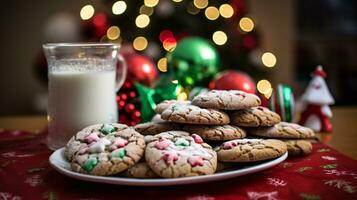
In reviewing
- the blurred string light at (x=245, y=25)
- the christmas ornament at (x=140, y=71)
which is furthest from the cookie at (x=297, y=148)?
the blurred string light at (x=245, y=25)

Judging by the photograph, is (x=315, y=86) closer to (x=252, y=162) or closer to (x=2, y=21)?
(x=252, y=162)

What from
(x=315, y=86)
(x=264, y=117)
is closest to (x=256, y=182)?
(x=264, y=117)

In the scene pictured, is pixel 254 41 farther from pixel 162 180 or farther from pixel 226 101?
pixel 162 180

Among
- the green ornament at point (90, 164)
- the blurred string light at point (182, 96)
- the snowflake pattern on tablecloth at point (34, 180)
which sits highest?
the blurred string light at point (182, 96)

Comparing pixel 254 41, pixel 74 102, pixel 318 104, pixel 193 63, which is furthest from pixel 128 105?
pixel 254 41

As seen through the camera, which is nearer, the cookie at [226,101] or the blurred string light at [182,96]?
the cookie at [226,101]

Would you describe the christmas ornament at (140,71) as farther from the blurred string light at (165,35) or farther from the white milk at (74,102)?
the blurred string light at (165,35)

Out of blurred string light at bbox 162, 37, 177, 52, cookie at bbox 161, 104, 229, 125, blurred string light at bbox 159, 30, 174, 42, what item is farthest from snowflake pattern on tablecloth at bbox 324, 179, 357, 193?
blurred string light at bbox 159, 30, 174, 42

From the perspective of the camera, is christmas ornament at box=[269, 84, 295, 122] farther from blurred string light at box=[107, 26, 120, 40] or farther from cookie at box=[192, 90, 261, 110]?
blurred string light at box=[107, 26, 120, 40]
